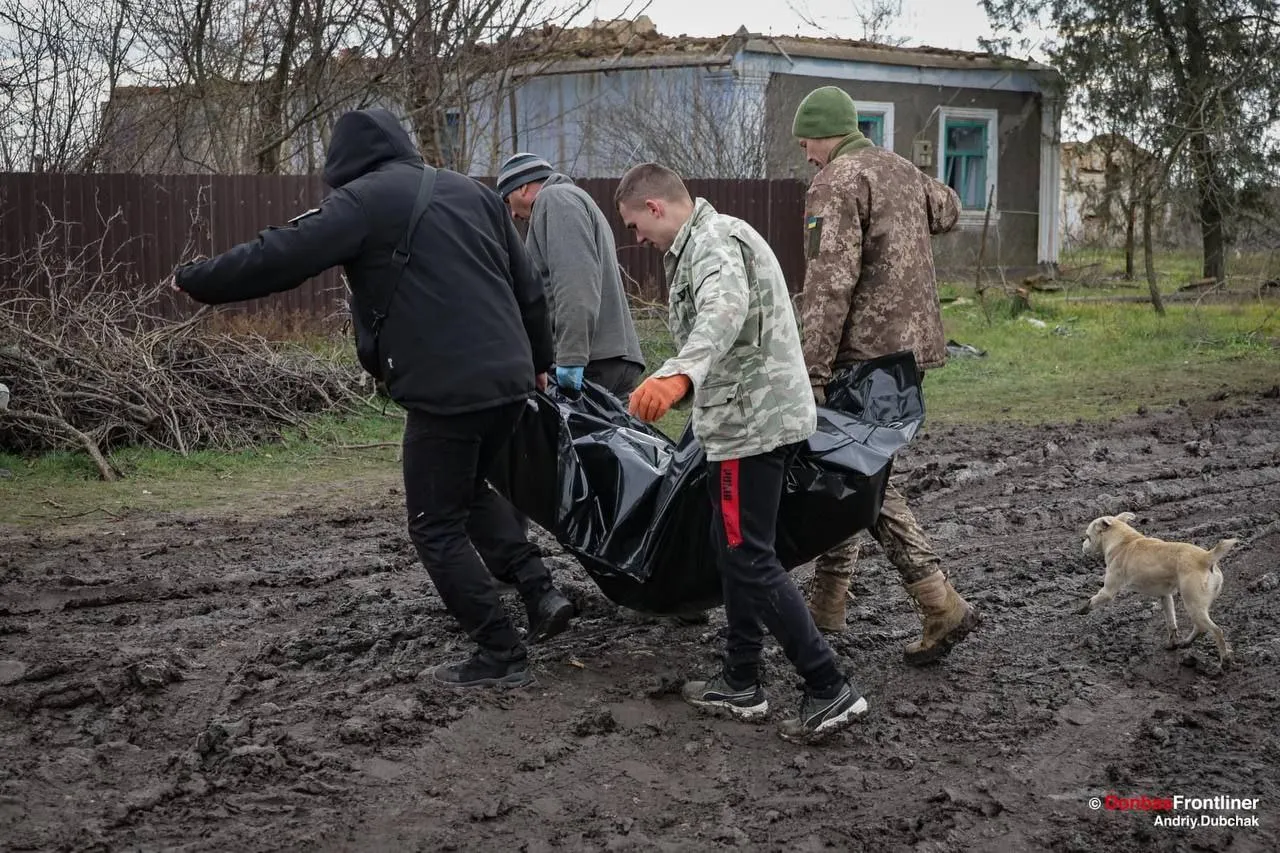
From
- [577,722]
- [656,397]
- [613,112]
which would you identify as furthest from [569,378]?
[613,112]

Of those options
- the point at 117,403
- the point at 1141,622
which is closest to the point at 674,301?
the point at 1141,622

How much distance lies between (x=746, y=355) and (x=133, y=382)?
6812 millimetres

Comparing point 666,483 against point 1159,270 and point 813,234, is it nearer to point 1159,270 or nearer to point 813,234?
point 813,234

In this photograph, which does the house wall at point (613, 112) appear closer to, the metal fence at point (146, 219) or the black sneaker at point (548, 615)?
the metal fence at point (146, 219)

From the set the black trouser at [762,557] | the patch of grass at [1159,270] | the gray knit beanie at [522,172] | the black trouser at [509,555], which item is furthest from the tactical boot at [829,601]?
the patch of grass at [1159,270]

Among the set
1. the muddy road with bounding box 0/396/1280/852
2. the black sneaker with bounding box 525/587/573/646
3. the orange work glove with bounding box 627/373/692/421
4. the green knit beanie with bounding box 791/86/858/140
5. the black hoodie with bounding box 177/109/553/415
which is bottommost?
the muddy road with bounding box 0/396/1280/852

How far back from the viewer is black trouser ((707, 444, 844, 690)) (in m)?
4.39

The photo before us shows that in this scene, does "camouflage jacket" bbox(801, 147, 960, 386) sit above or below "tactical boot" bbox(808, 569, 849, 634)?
above

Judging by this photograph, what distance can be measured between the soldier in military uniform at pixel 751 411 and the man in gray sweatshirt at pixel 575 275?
129 centimetres

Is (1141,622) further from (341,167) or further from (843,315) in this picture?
(341,167)

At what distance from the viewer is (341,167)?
4582 millimetres

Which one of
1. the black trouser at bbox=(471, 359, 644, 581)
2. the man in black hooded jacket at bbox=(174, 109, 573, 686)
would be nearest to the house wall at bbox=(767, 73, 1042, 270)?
the black trouser at bbox=(471, 359, 644, 581)

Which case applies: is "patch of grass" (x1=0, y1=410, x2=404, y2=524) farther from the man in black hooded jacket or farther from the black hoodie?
the black hoodie

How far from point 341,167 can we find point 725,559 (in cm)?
187
